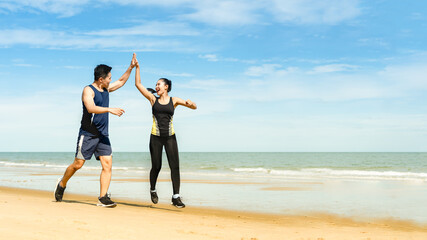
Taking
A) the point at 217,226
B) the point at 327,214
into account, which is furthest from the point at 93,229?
the point at 327,214

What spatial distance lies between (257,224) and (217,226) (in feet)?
2.31

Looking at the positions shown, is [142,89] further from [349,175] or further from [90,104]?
[349,175]

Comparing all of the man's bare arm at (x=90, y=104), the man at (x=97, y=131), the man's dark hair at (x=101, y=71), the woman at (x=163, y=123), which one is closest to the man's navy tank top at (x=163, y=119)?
Result: the woman at (x=163, y=123)

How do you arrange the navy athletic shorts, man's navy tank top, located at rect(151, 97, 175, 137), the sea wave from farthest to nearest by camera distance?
1. the sea wave
2. man's navy tank top, located at rect(151, 97, 175, 137)
3. the navy athletic shorts

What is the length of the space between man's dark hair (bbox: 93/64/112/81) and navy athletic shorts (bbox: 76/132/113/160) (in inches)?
36.3

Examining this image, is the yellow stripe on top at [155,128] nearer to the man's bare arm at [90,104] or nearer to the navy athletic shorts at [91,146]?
the navy athletic shorts at [91,146]

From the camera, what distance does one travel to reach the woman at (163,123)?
21.1 feet

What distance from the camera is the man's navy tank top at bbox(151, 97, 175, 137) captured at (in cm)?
639

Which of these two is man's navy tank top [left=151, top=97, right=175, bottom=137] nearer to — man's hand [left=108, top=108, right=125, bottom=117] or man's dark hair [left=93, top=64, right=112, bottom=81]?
man's dark hair [left=93, top=64, right=112, bottom=81]

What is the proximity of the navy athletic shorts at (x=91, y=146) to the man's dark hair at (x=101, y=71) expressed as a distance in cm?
92

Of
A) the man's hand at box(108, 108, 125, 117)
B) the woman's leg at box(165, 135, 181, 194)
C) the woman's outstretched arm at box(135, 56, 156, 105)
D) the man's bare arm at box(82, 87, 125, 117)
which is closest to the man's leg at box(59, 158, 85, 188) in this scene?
the man's bare arm at box(82, 87, 125, 117)

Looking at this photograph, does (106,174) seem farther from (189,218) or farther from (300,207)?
(300,207)

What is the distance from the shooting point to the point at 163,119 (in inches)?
252

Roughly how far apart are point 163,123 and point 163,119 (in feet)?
0.23
